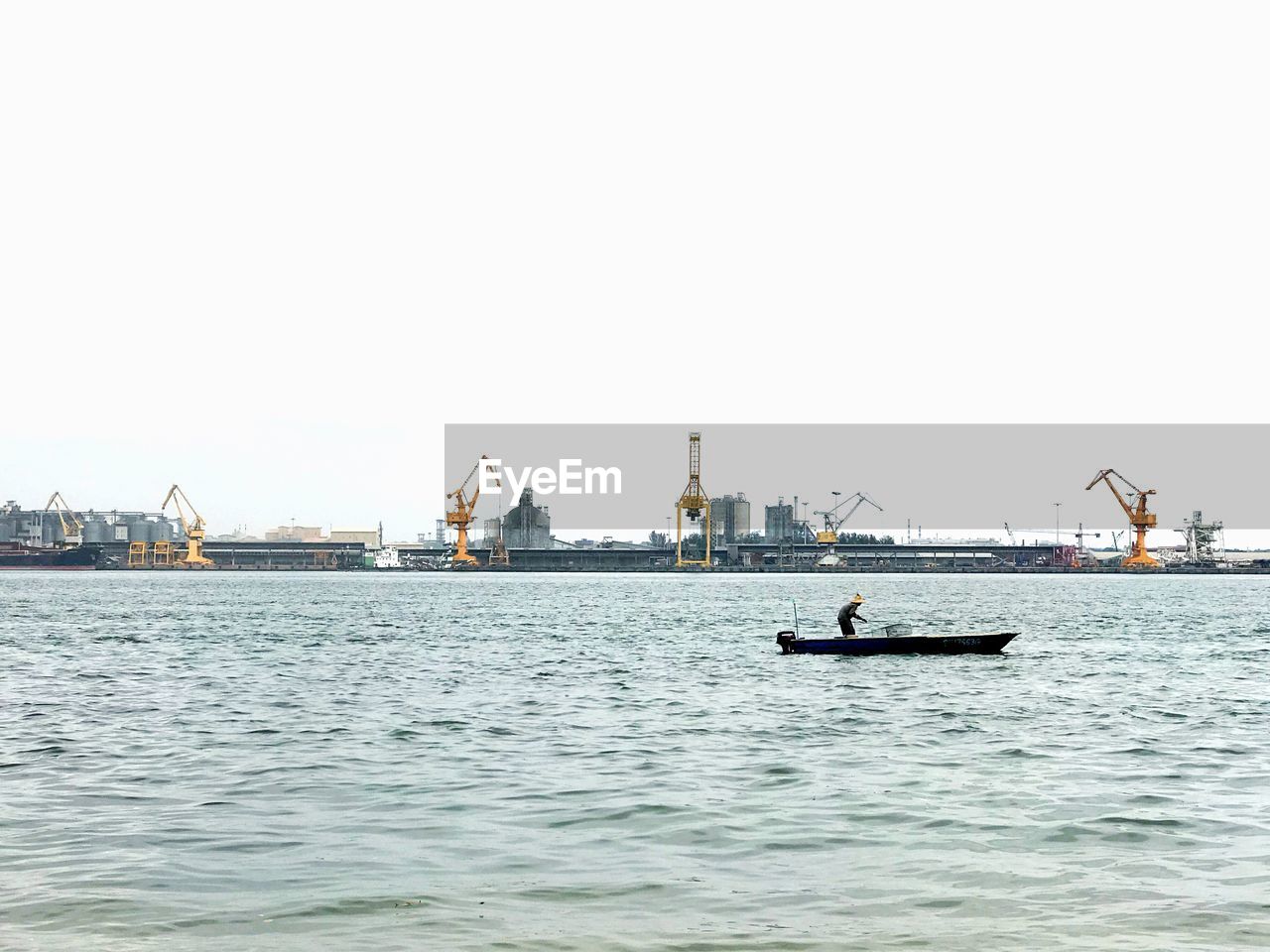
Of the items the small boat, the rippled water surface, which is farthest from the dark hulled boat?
the rippled water surface

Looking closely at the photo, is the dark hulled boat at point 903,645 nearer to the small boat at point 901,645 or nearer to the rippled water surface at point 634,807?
the small boat at point 901,645

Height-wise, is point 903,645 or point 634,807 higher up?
point 903,645

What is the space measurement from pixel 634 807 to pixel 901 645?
88.3 ft

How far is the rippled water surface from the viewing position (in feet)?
40.1

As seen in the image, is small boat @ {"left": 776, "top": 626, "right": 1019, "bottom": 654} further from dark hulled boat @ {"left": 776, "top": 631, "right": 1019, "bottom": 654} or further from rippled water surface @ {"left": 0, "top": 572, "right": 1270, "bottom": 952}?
rippled water surface @ {"left": 0, "top": 572, "right": 1270, "bottom": 952}

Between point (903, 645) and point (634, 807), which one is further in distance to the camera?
point (903, 645)

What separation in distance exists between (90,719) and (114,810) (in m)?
10.1

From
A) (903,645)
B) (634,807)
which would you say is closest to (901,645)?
(903,645)

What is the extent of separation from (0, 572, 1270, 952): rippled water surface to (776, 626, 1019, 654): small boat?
287cm

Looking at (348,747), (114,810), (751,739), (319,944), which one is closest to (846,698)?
(751,739)

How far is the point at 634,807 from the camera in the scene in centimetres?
1755

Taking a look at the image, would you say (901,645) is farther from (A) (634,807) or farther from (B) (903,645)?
(A) (634,807)

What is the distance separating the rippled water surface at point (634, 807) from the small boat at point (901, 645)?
113 inches

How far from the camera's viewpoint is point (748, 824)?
1641 cm
